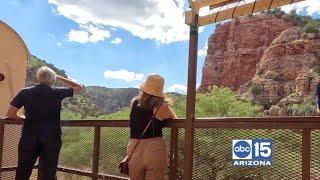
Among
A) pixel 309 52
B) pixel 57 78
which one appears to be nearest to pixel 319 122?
pixel 57 78

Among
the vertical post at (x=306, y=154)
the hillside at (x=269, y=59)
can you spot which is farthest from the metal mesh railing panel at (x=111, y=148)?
the hillside at (x=269, y=59)

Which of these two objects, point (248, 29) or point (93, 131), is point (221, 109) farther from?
point (248, 29)

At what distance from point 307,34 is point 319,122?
74.4 m

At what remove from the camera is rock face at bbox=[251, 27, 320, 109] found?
6569 centimetres

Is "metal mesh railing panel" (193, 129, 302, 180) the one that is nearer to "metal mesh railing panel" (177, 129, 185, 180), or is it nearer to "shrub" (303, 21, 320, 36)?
"metal mesh railing panel" (177, 129, 185, 180)

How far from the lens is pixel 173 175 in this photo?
472 cm

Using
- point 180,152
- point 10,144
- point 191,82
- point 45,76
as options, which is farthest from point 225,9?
point 10,144

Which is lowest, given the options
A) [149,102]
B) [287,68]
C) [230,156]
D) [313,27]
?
[230,156]

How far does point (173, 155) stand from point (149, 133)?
426mm

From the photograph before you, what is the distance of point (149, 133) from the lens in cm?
446

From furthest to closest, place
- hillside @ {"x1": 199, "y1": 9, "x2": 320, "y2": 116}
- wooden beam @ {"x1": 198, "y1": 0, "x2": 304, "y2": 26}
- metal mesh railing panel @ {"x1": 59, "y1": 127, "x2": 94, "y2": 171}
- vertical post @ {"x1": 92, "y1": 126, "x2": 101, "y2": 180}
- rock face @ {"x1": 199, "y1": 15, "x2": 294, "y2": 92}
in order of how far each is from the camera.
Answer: rock face @ {"x1": 199, "y1": 15, "x2": 294, "y2": 92}
hillside @ {"x1": 199, "y1": 9, "x2": 320, "y2": 116}
metal mesh railing panel @ {"x1": 59, "y1": 127, "x2": 94, "y2": 171}
vertical post @ {"x1": 92, "y1": 126, "x2": 101, "y2": 180}
wooden beam @ {"x1": 198, "y1": 0, "x2": 304, "y2": 26}

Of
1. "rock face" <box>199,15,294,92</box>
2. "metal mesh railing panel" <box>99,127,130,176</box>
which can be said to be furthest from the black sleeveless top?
"rock face" <box>199,15,294,92</box>

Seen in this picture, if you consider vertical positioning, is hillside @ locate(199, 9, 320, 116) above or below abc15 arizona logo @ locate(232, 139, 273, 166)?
above

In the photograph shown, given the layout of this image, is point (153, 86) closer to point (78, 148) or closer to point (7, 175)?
point (78, 148)
